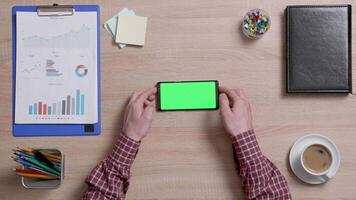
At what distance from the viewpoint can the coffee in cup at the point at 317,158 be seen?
83 cm

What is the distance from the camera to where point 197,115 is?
888 mm

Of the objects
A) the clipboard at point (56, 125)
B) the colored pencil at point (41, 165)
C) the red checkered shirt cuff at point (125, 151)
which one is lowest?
the colored pencil at point (41, 165)

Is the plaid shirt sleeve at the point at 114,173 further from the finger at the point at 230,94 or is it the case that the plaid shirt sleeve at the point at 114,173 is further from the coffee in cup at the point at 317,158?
the coffee in cup at the point at 317,158

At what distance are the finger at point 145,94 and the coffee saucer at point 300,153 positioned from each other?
13.7 inches

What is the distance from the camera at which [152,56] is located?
2.94ft

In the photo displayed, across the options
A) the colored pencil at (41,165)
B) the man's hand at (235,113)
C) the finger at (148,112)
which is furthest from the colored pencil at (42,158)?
the man's hand at (235,113)

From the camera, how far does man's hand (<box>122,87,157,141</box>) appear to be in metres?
0.84

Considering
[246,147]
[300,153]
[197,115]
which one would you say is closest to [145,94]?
[197,115]

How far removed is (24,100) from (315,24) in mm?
706

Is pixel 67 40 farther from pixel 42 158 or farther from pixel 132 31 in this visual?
pixel 42 158

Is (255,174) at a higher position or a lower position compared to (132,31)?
lower

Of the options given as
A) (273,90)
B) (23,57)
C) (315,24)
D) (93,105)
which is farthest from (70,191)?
(315,24)

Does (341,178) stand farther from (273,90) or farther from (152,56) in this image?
(152,56)

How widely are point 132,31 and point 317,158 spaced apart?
51 centimetres
